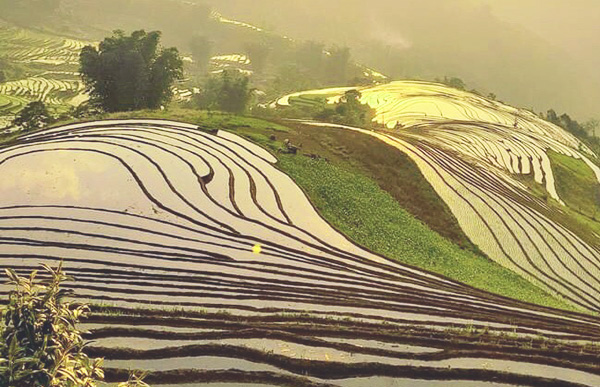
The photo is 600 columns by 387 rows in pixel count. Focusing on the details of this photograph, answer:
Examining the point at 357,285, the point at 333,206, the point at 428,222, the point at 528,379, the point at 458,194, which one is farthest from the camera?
the point at 458,194

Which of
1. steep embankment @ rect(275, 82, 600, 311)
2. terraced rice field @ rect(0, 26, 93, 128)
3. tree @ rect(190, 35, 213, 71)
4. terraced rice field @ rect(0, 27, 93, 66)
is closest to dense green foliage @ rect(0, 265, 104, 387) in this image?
steep embankment @ rect(275, 82, 600, 311)

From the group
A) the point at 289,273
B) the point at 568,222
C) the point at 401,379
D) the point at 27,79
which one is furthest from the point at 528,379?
the point at 27,79

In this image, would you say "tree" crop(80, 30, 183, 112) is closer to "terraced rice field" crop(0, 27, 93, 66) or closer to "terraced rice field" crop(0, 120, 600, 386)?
"terraced rice field" crop(0, 120, 600, 386)

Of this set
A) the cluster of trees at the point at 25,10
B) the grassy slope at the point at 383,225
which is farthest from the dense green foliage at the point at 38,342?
the cluster of trees at the point at 25,10

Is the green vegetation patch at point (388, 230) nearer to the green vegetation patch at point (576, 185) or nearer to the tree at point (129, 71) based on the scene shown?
the tree at point (129, 71)

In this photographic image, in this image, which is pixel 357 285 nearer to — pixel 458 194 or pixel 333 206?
pixel 333 206

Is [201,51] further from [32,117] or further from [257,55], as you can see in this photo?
[32,117]
